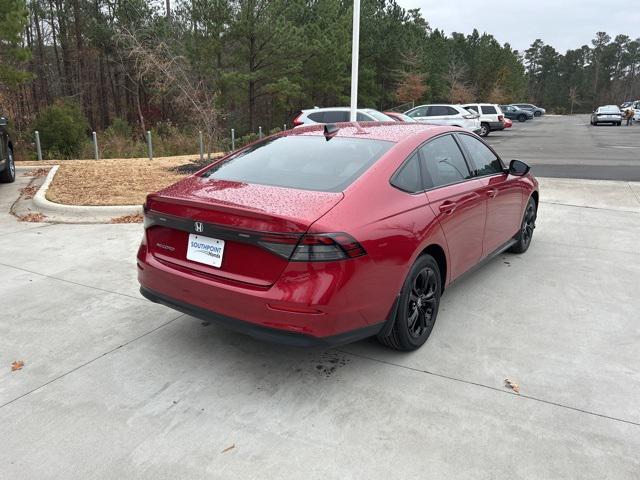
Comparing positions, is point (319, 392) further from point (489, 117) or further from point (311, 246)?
point (489, 117)

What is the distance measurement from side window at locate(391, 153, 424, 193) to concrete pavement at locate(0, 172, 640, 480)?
113 cm

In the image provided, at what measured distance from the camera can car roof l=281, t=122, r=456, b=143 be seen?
384cm

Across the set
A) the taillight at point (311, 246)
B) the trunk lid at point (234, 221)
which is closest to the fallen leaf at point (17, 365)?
the trunk lid at point (234, 221)

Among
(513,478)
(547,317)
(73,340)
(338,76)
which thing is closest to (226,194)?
(73,340)

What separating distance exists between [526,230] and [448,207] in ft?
8.66

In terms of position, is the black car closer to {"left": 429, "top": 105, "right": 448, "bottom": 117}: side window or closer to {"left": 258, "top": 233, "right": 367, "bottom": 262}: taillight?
{"left": 258, "top": 233, "right": 367, "bottom": 262}: taillight

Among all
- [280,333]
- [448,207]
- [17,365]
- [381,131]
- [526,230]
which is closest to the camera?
→ [280,333]

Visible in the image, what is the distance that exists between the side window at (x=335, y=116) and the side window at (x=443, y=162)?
11.7m

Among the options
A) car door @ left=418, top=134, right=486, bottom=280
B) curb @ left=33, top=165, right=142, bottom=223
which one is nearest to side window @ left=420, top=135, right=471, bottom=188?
car door @ left=418, top=134, right=486, bottom=280

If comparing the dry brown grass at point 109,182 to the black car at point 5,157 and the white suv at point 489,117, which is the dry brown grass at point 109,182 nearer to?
the black car at point 5,157

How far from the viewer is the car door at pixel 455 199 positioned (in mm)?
3719

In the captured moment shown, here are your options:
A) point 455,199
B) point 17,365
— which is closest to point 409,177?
point 455,199

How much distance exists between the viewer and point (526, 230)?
19.5 feet

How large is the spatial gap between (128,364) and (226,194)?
131 cm
